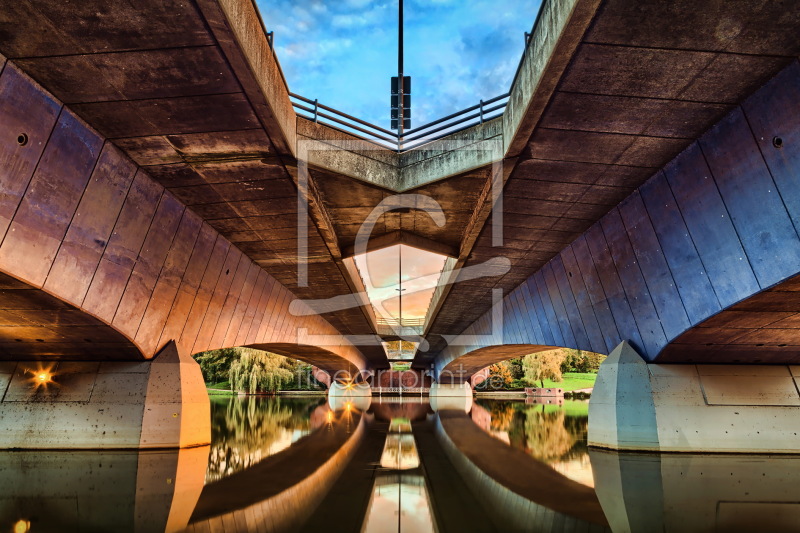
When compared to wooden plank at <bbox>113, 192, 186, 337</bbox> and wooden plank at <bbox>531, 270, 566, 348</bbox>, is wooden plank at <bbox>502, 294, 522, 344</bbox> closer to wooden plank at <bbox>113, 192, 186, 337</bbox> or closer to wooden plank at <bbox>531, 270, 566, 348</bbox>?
wooden plank at <bbox>531, 270, 566, 348</bbox>

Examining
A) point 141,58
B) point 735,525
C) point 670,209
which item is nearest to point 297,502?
point 735,525

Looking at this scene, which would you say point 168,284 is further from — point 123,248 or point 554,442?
point 554,442

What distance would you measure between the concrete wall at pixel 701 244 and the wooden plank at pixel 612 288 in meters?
0.03

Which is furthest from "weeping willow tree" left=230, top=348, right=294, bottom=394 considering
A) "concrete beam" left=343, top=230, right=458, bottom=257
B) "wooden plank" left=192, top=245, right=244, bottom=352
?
"concrete beam" left=343, top=230, right=458, bottom=257

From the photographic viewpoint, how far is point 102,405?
37.6 feet

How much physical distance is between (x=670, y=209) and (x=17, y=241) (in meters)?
10.7

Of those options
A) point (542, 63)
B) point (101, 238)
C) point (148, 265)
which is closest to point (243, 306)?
point (148, 265)

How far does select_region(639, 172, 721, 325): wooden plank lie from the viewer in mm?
9227

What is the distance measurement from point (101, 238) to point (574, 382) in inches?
2613

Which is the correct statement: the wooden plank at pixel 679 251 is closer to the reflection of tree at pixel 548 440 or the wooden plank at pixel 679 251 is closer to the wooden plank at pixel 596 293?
the wooden plank at pixel 596 293

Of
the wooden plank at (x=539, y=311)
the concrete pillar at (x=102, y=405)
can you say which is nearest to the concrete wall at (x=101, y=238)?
the concrete pillar at (x=102, y=405)

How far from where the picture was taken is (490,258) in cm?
1569

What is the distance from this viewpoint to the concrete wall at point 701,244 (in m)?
7.01

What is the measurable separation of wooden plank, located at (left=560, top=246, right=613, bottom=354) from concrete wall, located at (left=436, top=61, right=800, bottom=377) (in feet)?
0.12
